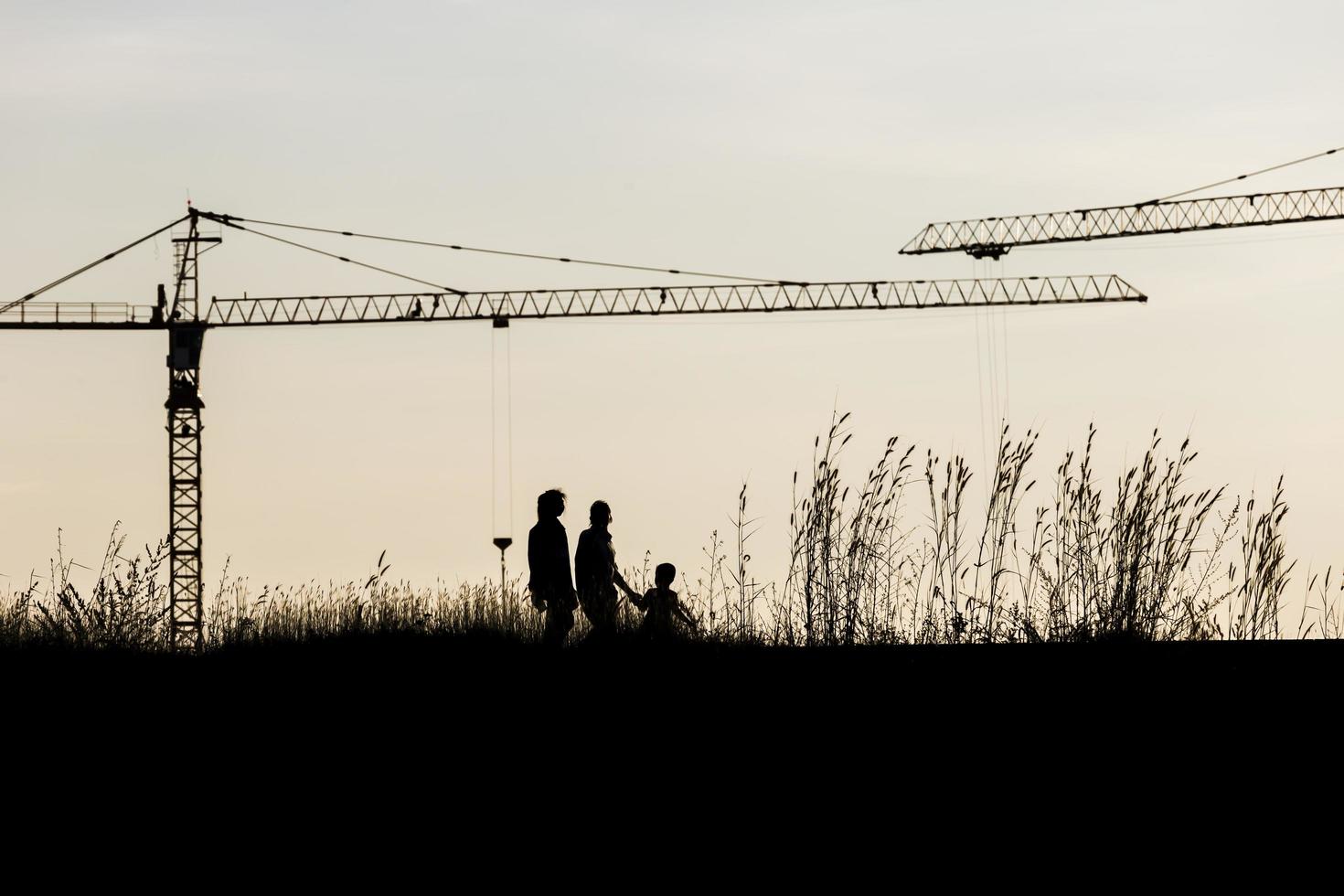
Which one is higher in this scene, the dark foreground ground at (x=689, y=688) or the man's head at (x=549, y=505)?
the man's head at (x=549, y=505)

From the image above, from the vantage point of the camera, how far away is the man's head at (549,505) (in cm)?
1220

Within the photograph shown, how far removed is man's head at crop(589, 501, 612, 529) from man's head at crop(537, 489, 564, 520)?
0.24m

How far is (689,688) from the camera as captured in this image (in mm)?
8711

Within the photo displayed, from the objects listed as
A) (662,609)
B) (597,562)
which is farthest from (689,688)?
(597,562)

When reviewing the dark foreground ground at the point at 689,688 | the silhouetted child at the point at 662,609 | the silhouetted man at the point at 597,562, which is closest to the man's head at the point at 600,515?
the silhouetted man at the point at 597,562

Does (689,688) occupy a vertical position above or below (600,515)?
below

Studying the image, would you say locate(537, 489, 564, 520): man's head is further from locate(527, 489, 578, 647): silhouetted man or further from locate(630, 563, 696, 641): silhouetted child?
locate(630, 563, 696, 641): silhouetted child

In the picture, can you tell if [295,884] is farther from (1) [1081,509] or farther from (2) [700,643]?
(1) [1081,509]

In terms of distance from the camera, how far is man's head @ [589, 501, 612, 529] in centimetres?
1214

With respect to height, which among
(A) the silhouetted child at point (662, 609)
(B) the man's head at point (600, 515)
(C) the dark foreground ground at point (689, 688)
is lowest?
(C) the dark foreground ground at point (689, 688)

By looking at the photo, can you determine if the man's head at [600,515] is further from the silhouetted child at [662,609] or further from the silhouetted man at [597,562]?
the silhouetted child at [662,609]

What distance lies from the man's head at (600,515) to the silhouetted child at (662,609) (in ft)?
2.45

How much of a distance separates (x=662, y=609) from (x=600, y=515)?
213 cm

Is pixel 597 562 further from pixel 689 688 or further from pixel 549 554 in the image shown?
pixel 689 688
